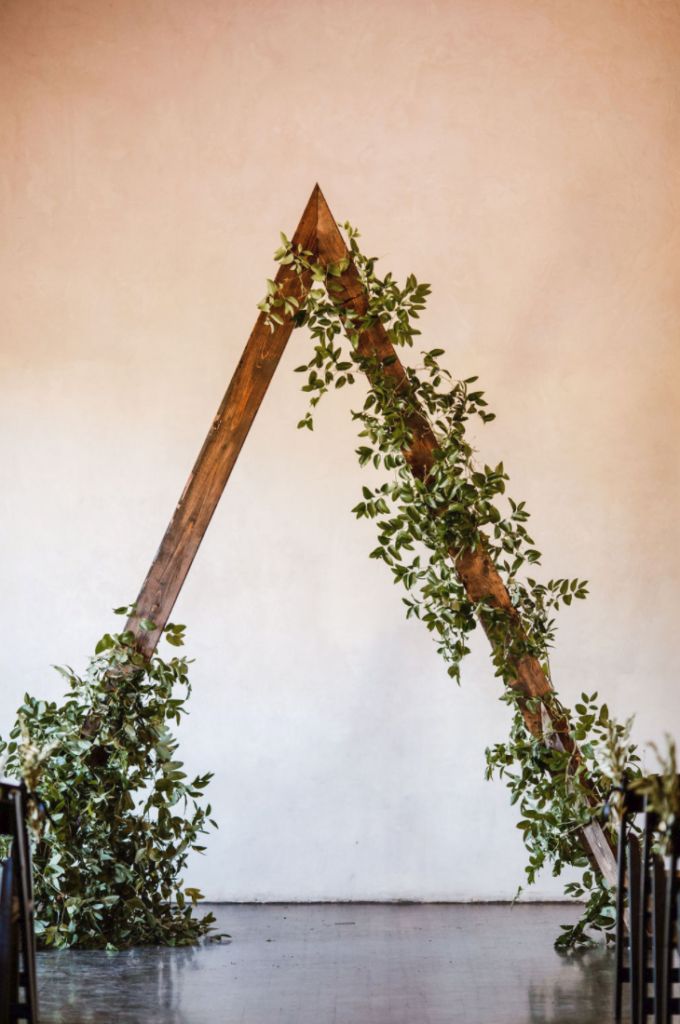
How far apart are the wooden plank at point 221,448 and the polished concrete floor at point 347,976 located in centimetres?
126

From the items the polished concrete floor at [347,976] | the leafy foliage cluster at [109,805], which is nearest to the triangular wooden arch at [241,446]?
the leafy foliage cluster at [109,805]

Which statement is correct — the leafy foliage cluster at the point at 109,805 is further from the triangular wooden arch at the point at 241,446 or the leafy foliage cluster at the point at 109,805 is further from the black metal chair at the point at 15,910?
the black metal chair at the point at 15,910

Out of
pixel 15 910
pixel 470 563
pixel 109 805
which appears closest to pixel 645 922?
pixel 470 563

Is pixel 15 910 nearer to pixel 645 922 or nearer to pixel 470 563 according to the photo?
pixel 645 922

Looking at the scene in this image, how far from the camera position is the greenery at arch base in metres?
3.82

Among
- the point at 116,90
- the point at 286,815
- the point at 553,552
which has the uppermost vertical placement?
the point at 116,90

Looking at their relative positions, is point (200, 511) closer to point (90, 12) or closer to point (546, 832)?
point (546, 832)

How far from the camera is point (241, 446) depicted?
396 centimetres

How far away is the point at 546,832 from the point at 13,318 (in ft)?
11.3

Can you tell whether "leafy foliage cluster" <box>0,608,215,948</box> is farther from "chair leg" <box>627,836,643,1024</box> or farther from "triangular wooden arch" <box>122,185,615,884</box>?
"chair leg" <box>627,836,643,1024</box>

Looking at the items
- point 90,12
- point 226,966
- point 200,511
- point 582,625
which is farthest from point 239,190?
point 226,966

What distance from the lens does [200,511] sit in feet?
13.2

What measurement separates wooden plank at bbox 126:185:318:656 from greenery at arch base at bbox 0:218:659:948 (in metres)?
0.08

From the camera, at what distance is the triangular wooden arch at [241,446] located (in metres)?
3.87
